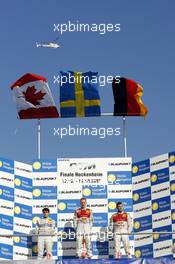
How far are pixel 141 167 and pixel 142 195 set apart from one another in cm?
105

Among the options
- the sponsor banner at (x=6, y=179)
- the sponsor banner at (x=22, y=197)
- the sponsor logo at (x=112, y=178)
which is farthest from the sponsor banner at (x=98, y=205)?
the sponsor banner at (x=6, y=179)

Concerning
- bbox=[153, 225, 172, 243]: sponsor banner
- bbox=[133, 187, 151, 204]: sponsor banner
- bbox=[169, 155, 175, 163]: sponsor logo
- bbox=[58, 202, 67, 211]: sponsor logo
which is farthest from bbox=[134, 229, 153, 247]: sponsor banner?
bbox=[58, 202, 67, 211]: sponsor logo

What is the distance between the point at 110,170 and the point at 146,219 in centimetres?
227

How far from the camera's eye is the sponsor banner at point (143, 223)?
28.7 metres

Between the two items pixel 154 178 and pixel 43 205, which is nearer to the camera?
pixel 43 205

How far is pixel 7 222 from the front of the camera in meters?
27.7

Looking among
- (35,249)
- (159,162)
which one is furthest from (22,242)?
(159,162)

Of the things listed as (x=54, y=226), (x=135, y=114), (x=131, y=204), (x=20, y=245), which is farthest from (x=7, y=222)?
(x=135, y=114)

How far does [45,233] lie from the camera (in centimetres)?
2530

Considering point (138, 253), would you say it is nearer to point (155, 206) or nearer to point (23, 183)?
point (155, 206)

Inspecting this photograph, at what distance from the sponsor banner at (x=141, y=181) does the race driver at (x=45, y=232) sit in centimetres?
486

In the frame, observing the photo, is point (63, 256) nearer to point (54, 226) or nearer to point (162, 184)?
point (54, 226)

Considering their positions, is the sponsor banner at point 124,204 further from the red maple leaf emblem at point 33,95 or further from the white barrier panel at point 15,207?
the red maple leaf emblem at point 33,95

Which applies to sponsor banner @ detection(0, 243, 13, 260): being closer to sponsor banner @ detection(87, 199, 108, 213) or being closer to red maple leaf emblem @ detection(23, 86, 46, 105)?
sponsor banner @ detection(87, 199, 108, 213)
